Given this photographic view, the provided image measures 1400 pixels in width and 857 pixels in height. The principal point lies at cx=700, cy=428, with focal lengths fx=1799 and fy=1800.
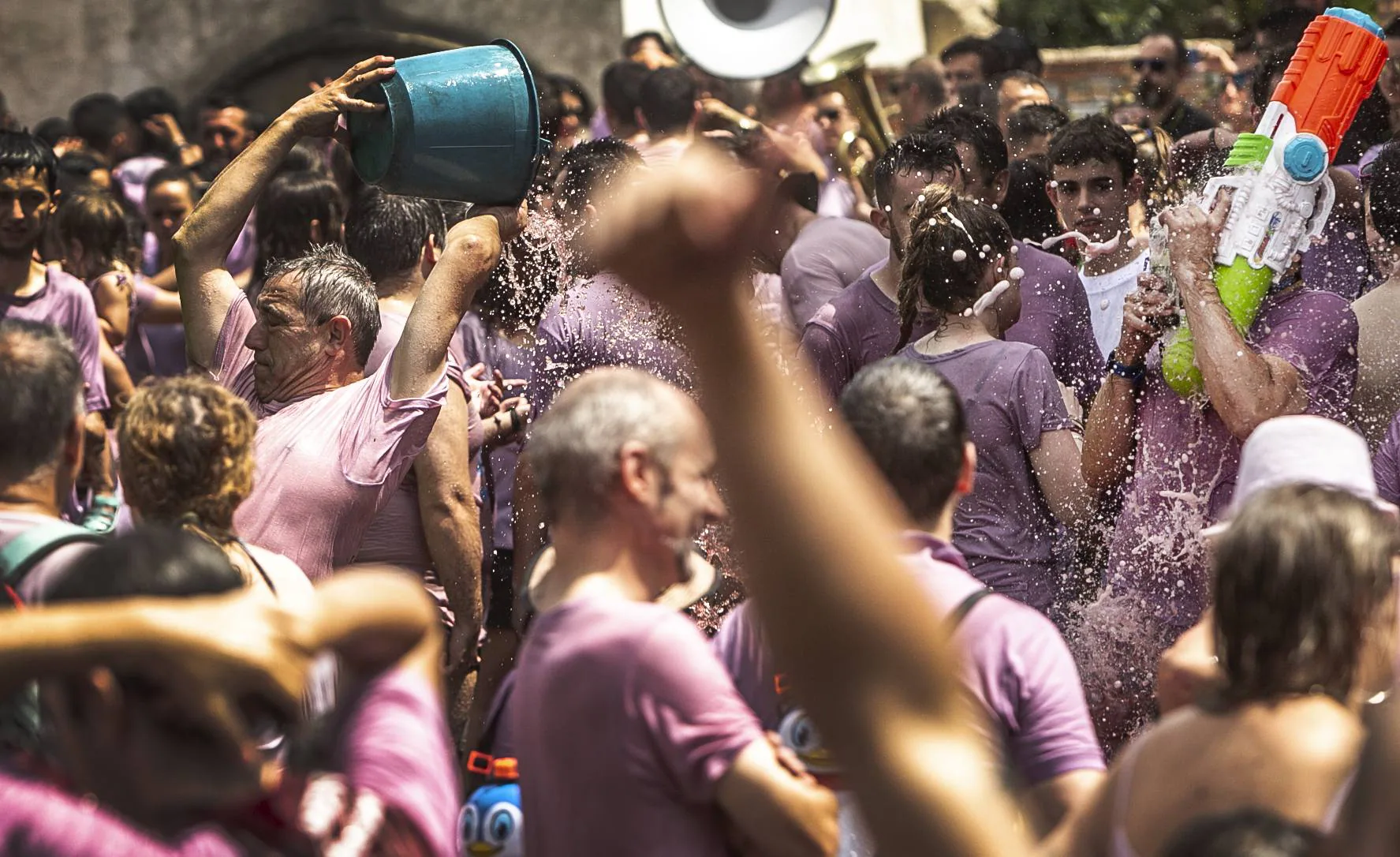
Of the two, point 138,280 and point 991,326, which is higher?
point 991,326

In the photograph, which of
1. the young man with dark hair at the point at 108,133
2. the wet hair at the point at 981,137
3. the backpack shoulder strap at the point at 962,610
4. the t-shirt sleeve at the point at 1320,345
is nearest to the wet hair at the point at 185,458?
the backpack shoulder strap at the point at 962,610

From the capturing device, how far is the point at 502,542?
5.21 m

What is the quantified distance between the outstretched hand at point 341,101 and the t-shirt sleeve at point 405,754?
2.17m

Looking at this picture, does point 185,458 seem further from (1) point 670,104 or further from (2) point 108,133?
(2) point 108,133

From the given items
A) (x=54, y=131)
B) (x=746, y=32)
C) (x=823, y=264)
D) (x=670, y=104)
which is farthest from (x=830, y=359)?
(x=54, y=131)

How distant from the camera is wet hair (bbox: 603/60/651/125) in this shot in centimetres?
826

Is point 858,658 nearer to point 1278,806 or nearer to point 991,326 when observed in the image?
point 1278,806

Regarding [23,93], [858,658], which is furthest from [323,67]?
[858,658]

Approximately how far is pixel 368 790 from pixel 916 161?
3378mm

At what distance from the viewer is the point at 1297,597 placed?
209 centimetres

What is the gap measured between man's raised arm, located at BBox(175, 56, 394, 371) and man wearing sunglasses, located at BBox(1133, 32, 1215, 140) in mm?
3763

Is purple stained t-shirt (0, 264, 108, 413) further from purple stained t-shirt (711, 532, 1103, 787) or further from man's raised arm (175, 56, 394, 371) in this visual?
purple stained t-shirt (711, 532, 1103, 787)

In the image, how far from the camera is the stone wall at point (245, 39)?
1408 cm

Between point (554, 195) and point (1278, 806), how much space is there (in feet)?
12.2
